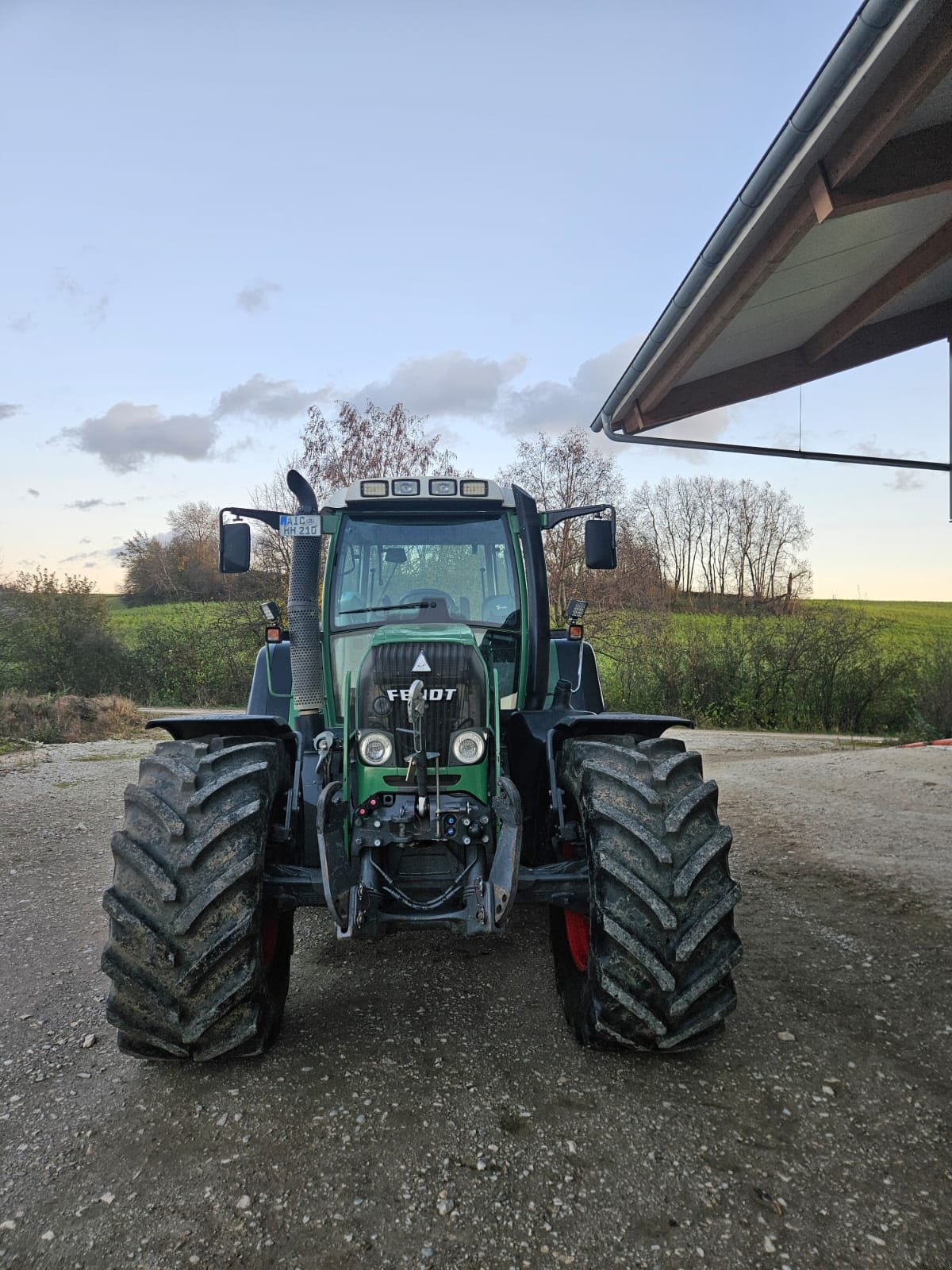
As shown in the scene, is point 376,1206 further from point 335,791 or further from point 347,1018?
point 335,791

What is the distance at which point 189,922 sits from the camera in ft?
8.76

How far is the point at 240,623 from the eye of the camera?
2077 cm

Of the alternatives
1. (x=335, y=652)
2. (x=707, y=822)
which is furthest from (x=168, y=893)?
(x=707, y=822)

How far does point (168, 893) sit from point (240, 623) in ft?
61.5

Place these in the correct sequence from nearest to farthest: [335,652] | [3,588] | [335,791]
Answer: [335,791] → [335,652] → [3,588]

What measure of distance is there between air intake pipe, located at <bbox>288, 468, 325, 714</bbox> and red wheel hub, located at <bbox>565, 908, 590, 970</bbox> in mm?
1475

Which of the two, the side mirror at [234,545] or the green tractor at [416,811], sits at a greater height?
the side mirror at [234,545]

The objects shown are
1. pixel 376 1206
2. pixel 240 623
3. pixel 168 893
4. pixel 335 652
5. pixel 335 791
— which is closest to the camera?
pixel 376 1206

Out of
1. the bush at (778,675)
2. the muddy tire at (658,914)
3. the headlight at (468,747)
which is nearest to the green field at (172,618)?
the bush at (778,675)

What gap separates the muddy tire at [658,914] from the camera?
2.71 meters

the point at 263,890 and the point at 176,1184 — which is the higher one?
the point at 263,890

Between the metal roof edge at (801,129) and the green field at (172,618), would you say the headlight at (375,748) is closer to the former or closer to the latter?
the metal roof edge at (801,129)

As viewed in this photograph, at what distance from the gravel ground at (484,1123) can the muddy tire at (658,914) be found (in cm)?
26

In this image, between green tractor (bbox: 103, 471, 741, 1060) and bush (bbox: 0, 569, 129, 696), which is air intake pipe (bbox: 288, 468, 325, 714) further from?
bush (bbox: 0, 569, 129, 696)
